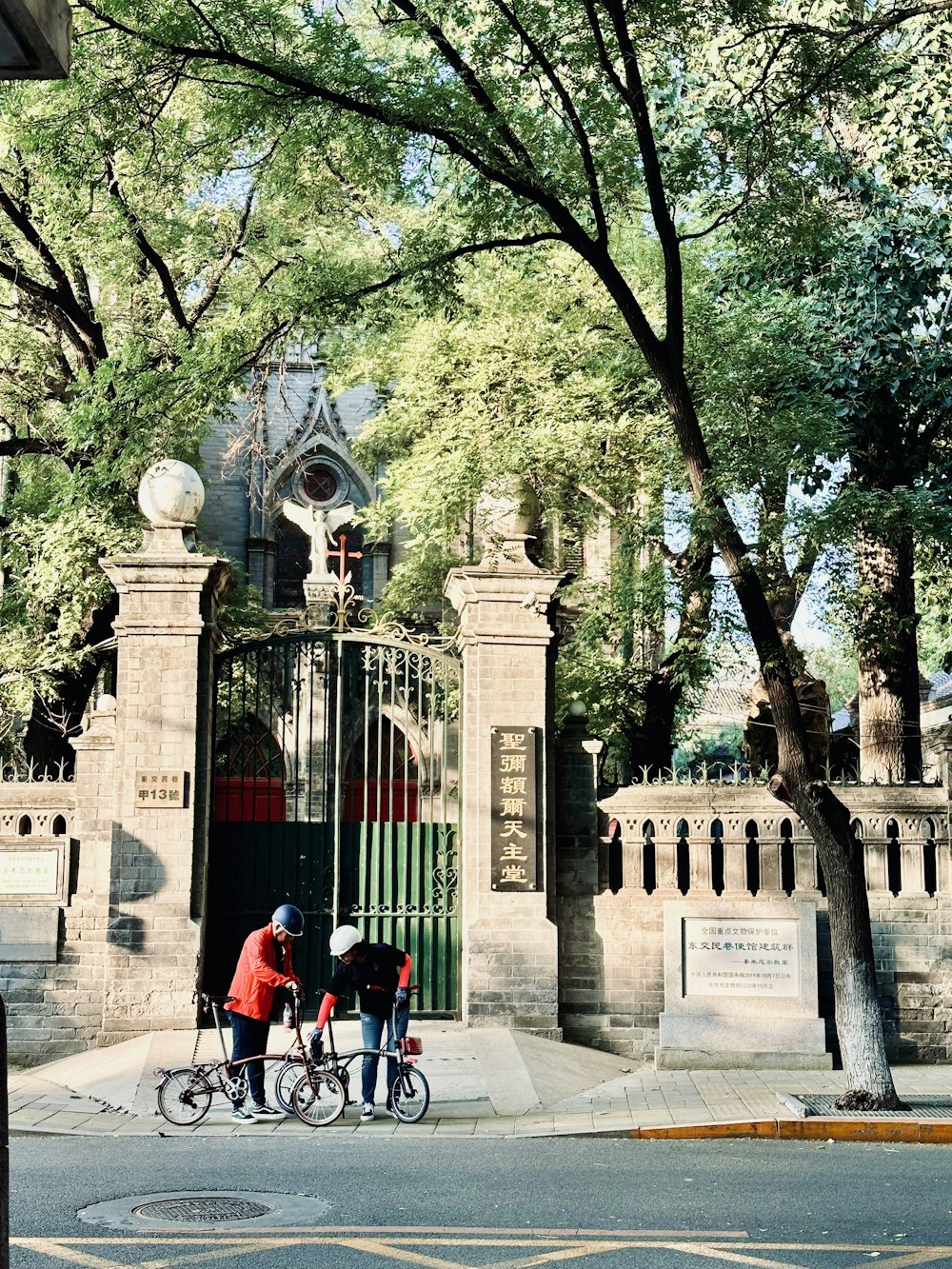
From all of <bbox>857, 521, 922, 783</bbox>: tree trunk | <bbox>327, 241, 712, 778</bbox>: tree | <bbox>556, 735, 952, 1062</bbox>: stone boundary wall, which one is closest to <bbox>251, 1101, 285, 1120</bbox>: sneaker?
<bbox>556, 735, 952, 1062</bbox>: stone boundary wall

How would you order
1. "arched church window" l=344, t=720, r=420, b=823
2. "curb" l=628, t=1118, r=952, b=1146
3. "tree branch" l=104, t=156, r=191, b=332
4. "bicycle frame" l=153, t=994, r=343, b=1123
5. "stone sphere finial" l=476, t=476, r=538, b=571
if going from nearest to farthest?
"bicycle frame" l=153, t=994, r=343, b=1123 → "curb" l=628, t=1118, r=952, b=1146 → "stone sphere finial" l=476, t=476, r=538, b=571 → "arched church window" l=344, t=720, r=420, b=823 → "tree branch" l=104, t=156, r=191, b=332

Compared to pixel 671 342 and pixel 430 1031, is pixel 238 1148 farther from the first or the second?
pixel 671 342

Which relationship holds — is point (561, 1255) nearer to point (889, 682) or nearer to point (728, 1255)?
point (728, 1255)

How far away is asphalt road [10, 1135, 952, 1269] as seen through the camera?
7027 millimetres

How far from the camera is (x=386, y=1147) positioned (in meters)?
10.3

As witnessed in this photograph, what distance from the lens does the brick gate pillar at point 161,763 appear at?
14062mm

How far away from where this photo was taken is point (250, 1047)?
11.4 metres

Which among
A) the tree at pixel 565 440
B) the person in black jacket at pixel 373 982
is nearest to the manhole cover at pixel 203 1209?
the person in black jacket at pixel 373 982

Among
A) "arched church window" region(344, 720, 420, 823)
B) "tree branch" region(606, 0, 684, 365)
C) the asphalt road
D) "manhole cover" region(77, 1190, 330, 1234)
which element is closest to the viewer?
the asphalt road

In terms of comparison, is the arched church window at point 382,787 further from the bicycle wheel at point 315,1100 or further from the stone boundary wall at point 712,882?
the bicycle wheel at point 315,1100

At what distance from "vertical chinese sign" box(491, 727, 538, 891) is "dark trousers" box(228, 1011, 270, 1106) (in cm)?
362

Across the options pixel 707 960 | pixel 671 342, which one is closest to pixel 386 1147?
pixel 707 960

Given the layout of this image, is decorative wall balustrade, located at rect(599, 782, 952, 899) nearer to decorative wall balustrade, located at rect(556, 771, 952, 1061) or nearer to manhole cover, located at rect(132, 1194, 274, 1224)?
decorative wall balustrade, located at rect(556, 771, 952, 1061)

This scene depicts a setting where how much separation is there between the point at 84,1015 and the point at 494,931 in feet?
12.9
